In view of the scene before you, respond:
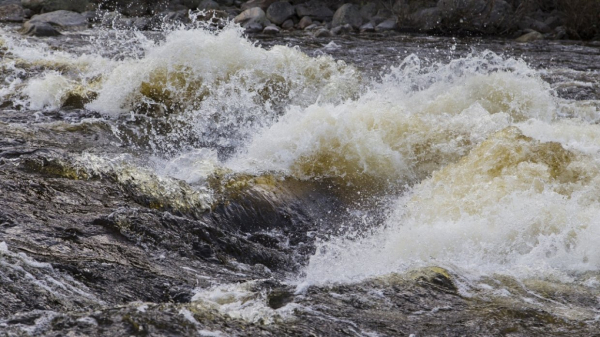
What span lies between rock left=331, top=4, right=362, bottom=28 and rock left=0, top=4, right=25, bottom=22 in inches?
286

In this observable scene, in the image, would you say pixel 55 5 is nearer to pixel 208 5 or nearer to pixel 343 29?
pixel 208 5

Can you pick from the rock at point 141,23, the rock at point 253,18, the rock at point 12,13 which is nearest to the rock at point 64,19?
the rock at point 12,13

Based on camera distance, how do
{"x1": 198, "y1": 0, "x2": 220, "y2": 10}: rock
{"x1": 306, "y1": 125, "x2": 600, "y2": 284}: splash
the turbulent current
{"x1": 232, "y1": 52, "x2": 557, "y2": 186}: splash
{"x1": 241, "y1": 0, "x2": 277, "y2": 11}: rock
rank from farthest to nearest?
{"x1": 198, "y1": 0, "x2": 220, "y2": 10}: rock, {"x1": 241, "y1": 0, "x2": 277, "y2": 11}: rock, {"x1": 232, "y1": 52, "x2": 557, "y2": 186}: splash, {"x1": 306, "y1": 125, "x2": 600, "y2": 284}: splash, the turbulent current

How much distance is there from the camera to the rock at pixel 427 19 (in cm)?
1470

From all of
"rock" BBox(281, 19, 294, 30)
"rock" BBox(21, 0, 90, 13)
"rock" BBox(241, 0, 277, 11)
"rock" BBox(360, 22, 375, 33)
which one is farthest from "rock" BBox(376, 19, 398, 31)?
"rock" BBox(21, 0, 90, 13)

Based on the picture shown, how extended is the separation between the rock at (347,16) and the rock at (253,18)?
1.65 m

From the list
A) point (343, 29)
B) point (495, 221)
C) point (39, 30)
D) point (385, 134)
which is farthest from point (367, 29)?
point (495, 221)

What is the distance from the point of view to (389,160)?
5.33 meters

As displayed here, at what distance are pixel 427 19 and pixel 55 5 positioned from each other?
9148 millimetres

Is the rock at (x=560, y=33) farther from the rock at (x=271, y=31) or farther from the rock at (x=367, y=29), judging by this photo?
the rock at (x=271, y=31)

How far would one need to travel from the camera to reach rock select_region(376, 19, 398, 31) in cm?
1465

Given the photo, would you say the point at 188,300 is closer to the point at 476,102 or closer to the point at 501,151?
the point at 501,151

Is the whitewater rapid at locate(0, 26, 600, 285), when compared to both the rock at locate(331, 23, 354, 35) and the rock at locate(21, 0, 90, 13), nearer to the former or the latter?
the rock at locate(331, 23, 354, 35)

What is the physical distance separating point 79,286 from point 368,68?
7.29m
